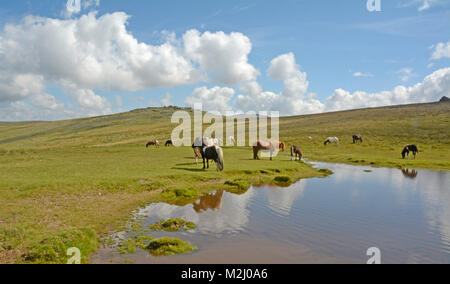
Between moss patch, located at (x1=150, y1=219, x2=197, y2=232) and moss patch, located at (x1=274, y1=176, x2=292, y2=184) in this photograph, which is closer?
moss patch, located at (x1=150, y1=219, x2=197, y2=232)

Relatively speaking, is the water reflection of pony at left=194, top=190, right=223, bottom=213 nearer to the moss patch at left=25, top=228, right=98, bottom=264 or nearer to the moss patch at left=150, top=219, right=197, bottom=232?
the moss patch at left=150, top=219, right=197, bottom=232

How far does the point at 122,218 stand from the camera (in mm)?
13453

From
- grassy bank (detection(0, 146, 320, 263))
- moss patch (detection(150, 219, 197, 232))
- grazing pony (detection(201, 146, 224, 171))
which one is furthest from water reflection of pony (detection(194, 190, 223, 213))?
grazing pony (detection(201, 146, 224, 171))

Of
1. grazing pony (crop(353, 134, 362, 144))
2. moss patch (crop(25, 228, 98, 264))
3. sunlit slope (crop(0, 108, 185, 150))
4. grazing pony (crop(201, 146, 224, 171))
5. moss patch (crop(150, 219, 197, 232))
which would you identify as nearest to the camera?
moss patch (crop(25, 228, 98, 264))

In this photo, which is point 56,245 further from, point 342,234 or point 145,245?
point 342,234

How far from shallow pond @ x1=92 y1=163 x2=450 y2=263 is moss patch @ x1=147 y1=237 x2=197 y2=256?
0.32 metres

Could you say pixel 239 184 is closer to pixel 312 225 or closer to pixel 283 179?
pixel 283 179

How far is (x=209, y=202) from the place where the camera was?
1688 cm

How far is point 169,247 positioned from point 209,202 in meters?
7.22

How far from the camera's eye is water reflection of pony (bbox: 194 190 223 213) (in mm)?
15531

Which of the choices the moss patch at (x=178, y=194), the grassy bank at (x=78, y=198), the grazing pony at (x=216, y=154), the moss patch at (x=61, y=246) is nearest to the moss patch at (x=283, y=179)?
the grassy bank at (x=78, y=198)

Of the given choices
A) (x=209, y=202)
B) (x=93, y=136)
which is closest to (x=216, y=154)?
(x=209, y=202)

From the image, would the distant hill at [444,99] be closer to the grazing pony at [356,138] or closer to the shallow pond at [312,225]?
the grazing pony at [356,138]
